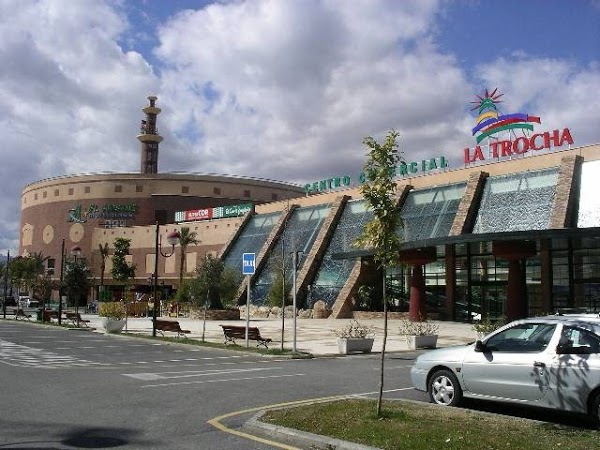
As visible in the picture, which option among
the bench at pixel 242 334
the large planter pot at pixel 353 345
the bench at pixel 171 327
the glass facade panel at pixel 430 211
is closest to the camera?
the large planter pot at pixel 353 345

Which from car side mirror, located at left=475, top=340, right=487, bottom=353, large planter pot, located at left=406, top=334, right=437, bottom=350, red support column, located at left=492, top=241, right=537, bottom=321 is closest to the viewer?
car side mirror, located at left=475, top=340, right=487, bottom=353

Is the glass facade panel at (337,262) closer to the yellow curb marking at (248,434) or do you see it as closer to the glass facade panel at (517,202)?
the glass facade panel at (517,202)

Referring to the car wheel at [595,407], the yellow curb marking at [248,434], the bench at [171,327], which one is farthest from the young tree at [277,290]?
the car wheel at [595,407]

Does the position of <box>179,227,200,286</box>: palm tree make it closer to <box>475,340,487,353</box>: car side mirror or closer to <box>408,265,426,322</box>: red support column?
<box>408,265,426,322</box>: red support column

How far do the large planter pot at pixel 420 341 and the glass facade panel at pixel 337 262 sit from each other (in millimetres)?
23416

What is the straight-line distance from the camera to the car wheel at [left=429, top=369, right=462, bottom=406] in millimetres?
9758

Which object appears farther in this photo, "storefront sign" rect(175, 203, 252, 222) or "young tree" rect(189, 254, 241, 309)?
"storefront sign" rect(175, 203, 252, 222)

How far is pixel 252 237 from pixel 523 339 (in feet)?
179

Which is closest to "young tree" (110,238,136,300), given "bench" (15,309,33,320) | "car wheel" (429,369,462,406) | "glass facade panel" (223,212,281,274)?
"glass facade panel" (223,212,281,274)

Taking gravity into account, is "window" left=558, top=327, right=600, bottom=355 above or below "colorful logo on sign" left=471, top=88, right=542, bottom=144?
below

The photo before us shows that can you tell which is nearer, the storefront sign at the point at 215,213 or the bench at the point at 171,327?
the bench at the point at 171,327

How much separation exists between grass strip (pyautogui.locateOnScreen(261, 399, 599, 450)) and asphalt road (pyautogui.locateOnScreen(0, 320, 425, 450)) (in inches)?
40.6

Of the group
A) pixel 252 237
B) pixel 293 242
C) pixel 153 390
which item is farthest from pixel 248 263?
pixel 252 237

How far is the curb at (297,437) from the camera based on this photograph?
7.25 m
